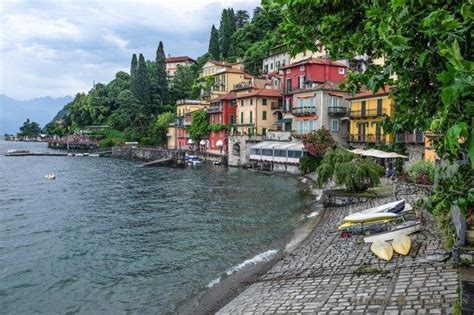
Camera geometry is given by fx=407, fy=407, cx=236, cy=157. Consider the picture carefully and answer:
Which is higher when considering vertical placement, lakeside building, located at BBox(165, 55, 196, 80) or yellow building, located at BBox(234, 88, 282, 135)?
lakeside building, located at BBox(165, 55, 196, 80)

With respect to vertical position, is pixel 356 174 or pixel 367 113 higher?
pixel 367 113

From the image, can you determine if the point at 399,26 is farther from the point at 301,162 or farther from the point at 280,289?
the point at 301,162

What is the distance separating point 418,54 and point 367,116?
4400 centimetres

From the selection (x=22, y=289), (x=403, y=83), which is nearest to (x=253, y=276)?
(x=22, y=289)

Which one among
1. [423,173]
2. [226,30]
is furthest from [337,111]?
[226,30]

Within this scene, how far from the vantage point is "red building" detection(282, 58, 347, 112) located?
58625 millimetres

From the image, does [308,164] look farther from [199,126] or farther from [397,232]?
[199,126]

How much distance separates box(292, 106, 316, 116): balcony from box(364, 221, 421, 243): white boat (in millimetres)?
37597

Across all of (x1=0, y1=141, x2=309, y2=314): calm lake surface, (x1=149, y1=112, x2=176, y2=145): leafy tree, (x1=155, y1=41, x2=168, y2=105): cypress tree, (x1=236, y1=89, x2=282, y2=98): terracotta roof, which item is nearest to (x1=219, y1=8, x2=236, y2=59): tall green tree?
(x1=155, y1=41, x2=168, y2=105): cypress tree

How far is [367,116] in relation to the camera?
4688 cm

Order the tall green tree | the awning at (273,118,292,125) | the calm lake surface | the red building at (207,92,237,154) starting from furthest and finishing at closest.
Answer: the tall green tree
the red building at (207,92,237,154)
the awning at (273,118,292,125)
the calm lake surface

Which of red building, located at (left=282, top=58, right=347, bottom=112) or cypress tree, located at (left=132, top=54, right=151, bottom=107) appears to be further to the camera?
cypress tree, located at (left=132, top=54, right=151, bottom=107)

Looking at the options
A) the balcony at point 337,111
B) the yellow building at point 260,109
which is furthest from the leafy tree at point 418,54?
the yellow building at point 260,109

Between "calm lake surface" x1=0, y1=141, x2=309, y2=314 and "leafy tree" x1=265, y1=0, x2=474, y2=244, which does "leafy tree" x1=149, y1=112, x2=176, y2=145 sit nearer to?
"calm lake surface" x1=0, y1=141, x2=309, y2=314
